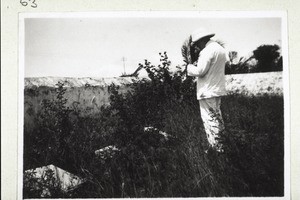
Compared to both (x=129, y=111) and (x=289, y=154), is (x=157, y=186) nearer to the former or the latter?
(x=129, y=111)

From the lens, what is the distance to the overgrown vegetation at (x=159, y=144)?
4.79 m

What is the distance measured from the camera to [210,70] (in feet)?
15.9

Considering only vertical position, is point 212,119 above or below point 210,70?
below

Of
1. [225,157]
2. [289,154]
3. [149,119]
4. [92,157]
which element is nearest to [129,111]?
[149,119]

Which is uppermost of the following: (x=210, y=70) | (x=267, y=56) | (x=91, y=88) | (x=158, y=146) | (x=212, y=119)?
(x=267, y=56)

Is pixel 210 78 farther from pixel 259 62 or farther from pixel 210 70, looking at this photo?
pixel 259 62

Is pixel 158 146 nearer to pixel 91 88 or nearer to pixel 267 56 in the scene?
pixel 91 88

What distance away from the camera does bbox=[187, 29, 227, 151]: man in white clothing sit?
482 centimetres

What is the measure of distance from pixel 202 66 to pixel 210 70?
87mm

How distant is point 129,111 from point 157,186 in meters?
0.75

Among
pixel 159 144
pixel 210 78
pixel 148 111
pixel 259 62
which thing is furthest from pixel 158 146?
pixel 259 62

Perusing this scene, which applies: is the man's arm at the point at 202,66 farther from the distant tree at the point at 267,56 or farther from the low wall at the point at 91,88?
the distant tree at the point at 267,56

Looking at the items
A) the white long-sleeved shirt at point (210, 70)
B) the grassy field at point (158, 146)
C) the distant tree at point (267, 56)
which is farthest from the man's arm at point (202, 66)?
the distant tree at point (267, 56)

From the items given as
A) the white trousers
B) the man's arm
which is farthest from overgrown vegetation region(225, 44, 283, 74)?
the white trousers
